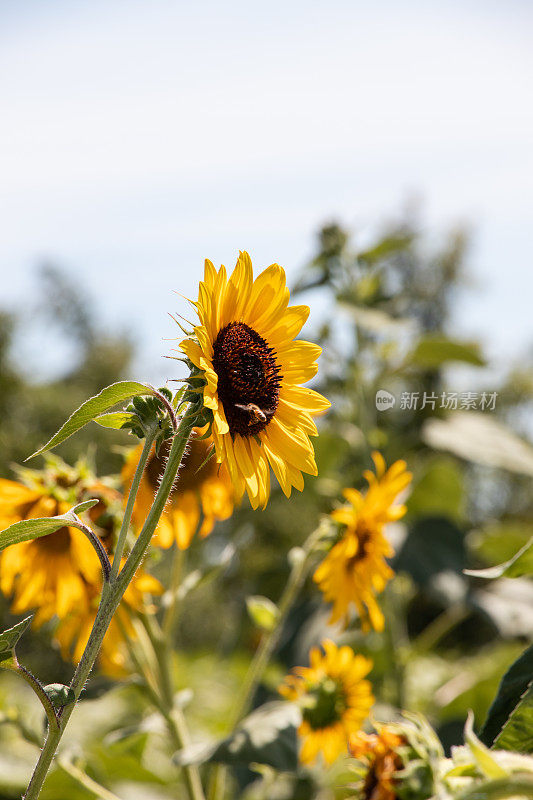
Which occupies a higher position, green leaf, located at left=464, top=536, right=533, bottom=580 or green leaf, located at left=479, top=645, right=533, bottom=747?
green leaf, located at left=464, top=536, right=533, bottom=580

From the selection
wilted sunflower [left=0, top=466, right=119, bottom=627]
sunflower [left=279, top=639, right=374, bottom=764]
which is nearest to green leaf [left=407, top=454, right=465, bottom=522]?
sunflower [left=279, top=639, right=374, bottom=764]

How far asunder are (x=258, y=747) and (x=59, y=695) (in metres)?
0.21

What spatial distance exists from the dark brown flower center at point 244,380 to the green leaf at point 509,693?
18 cm

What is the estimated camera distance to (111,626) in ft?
1.76

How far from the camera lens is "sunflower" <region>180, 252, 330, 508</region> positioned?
1.21ft

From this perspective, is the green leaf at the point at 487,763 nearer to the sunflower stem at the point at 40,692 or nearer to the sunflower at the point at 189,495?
the sunflower stem at the point at 40,692

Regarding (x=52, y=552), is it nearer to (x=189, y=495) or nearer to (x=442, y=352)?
(x=189, y=495)

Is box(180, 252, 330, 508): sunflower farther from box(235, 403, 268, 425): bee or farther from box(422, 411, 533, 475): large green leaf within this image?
box(422, 411, 533, 475): large green leaf

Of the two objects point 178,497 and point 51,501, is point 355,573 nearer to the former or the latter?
point 178,497

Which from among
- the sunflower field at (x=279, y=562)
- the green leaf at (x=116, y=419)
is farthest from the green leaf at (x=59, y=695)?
the green leaf at (x=116, y=419)

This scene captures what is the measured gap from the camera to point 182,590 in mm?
559

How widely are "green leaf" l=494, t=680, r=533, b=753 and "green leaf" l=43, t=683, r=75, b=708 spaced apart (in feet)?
0.63

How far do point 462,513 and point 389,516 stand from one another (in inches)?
19.6

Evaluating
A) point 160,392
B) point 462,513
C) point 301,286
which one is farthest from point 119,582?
point 462,513
